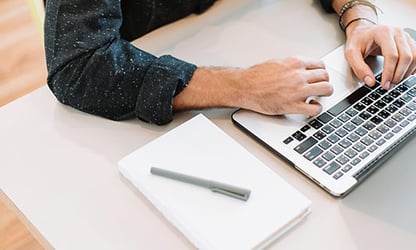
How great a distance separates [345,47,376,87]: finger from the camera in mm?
860

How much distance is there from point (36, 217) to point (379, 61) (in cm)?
60

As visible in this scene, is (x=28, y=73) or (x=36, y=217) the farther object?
(x=28, y=73)

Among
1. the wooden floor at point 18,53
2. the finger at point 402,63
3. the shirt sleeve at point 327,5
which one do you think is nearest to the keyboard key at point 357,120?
the finger at point 402,63

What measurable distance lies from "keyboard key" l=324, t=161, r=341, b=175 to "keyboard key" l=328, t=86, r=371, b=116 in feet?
0.34

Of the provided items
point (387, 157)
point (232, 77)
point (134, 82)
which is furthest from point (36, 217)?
point (387, 157)

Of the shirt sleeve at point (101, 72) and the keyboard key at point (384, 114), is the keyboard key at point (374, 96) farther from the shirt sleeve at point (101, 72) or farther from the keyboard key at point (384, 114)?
the shirt sleeve at point (101, 72)

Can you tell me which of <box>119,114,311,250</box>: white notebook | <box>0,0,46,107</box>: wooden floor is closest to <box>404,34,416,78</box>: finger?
<box>119,114,311,250</box>: white notebook

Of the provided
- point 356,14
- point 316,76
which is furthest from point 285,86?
point 356,14

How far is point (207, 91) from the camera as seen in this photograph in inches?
33.0

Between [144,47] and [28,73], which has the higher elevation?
[144,47]

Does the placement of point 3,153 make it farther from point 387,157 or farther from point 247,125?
point 387,157

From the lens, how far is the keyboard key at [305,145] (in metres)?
0.76

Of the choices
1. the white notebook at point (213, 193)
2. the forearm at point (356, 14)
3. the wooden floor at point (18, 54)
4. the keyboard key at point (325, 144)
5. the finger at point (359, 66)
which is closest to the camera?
the white notebook at point (213, 193)

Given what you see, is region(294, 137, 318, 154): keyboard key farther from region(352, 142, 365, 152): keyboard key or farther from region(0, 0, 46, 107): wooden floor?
region(0, 0, 46, 107): wooden floor
